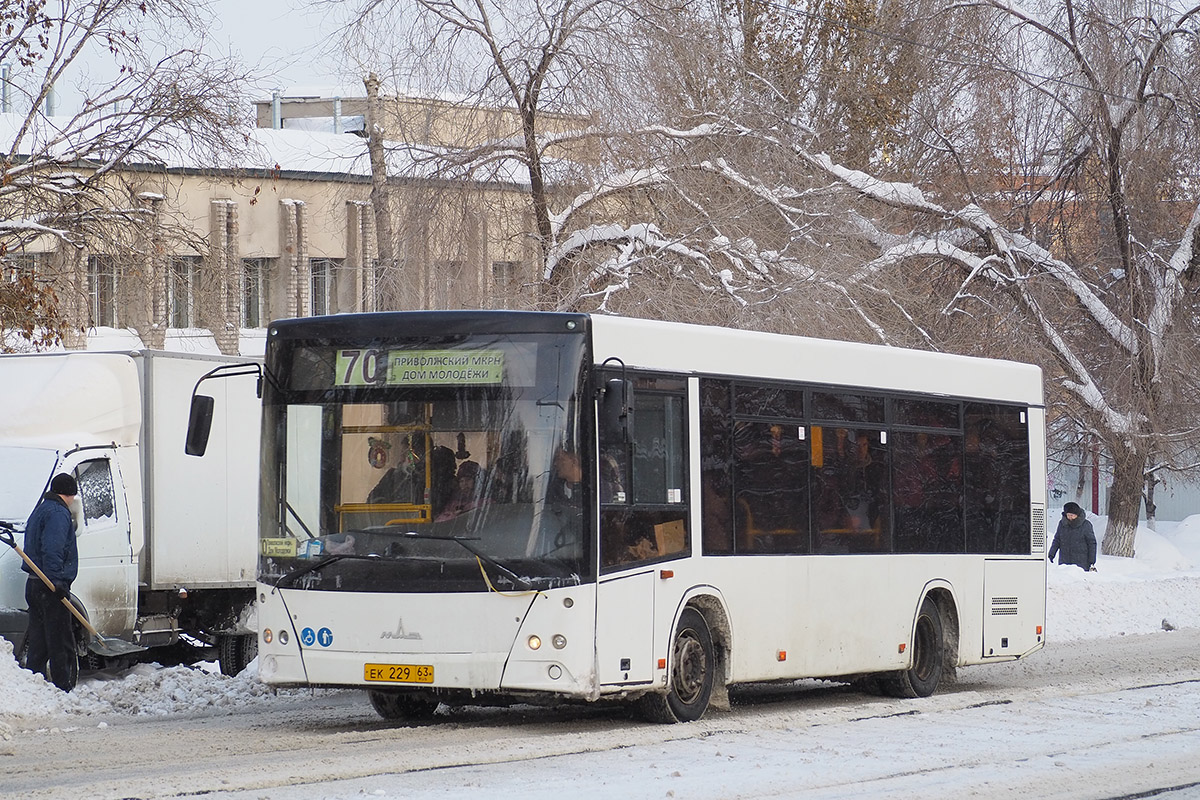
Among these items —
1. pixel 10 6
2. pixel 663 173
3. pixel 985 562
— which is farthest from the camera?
pixel 663 173

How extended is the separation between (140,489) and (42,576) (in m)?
2.13

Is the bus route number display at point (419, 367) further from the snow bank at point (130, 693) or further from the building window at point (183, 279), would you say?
the building window at point (183, 279)

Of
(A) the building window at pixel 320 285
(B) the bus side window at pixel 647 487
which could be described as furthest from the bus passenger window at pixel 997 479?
(A) the building window at pixel 320 285

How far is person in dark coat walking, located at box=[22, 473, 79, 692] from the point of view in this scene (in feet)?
46.8

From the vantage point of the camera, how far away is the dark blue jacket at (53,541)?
1426 centimetres

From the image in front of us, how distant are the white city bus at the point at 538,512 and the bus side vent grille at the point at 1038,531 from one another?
373cm

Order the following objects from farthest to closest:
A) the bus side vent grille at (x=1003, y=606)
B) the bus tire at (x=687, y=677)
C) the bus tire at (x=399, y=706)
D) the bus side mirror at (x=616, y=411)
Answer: the bus side vent grille at (x=1003, y=606), the bus tire at (x=399, y=706), the bus tire at (x=687, y=677), the bus side mirror at (x=616, y=411)

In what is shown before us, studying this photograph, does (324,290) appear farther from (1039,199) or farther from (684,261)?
(684,261)

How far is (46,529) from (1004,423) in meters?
8.65

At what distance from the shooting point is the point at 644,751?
10602 mm

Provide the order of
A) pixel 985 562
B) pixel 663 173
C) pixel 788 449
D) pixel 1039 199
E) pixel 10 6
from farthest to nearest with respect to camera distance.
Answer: pixel 1039 199, pixel 663 173, pixel 10 6, pixel 985 562, pixel 788 449

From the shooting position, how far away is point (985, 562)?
52.6 feet

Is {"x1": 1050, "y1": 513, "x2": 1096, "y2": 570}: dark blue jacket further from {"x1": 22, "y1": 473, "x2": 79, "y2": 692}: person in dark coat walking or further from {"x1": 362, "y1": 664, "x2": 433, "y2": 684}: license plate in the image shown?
{"x1": 362, "y1": 664, "x2": 433, "y2": 684}: license plate

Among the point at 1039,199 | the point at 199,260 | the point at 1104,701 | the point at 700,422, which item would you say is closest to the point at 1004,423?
the point at 1104,701
